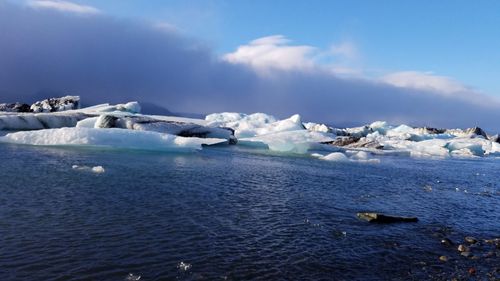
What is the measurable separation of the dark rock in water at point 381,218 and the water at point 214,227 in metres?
0.41

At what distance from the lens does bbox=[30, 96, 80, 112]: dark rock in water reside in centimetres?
5841

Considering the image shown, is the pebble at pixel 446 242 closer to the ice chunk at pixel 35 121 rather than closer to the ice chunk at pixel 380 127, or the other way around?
the ice chunk at pixel 35 121

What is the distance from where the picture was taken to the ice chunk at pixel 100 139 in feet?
86.2

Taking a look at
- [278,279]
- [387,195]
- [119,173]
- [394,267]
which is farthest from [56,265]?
[387,195]

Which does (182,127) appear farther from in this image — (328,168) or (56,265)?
(56,265)

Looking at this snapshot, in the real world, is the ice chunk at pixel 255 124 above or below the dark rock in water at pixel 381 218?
above

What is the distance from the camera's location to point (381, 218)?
42.1 feet

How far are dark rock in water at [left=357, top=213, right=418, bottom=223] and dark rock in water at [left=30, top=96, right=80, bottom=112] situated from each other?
55046 millimetres

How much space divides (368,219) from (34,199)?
9700 mm

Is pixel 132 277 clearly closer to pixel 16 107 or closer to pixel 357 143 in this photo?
pixel 357 143

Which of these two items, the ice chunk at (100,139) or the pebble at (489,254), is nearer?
the pebble at (489,254)

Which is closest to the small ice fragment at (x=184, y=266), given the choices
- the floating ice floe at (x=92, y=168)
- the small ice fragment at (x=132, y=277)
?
the small ice fragment at (x=132, y=277)

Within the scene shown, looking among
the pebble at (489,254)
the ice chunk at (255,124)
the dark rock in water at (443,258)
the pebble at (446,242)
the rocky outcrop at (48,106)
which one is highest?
the rocky outcrop at (48,106)

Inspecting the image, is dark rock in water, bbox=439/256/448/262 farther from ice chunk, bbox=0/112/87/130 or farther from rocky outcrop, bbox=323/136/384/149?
rocky outcrop, bbox=323/136/384/149
